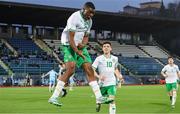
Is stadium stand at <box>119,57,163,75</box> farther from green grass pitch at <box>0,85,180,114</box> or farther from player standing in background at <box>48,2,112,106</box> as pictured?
player standing in background at <box>48,2,112,106</box>

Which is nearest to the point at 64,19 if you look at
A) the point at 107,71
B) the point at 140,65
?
the point at 140,65

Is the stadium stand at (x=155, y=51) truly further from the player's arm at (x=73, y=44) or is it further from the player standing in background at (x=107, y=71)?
the player's arm at (x=73, y=44)

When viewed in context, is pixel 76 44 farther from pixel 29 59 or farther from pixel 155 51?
pixel 155 51

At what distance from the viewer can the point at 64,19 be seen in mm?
→ 67625

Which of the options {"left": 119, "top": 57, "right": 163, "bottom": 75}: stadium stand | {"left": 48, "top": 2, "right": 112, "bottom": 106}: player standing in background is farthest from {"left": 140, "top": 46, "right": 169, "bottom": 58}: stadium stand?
{"left": 48, "top": 2, "right": 112, "bottom": 106}: player standing in background

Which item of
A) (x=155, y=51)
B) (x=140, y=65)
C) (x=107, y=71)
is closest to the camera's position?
(x=107, y=71)

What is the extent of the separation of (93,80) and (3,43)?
5179 cm

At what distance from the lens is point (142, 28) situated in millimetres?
80188

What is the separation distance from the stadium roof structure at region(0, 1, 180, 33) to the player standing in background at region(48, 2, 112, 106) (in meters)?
48.6

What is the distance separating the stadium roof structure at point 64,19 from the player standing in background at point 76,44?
1914 inches

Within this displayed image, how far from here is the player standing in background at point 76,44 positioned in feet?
36.1

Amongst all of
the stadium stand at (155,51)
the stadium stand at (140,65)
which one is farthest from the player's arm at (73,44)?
the stadium stand at (155,51)

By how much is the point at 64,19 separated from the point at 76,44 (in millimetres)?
56783

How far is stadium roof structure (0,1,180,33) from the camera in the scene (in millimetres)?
61841
